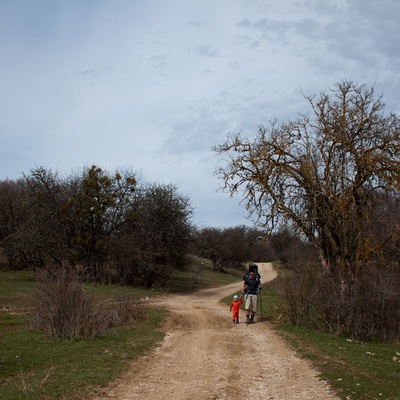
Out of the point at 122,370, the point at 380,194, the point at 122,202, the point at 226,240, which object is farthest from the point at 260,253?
the point at 122,370

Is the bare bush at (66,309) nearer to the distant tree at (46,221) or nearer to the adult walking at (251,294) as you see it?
the adult walking at (251,294)

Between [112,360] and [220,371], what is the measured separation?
94.4 inches

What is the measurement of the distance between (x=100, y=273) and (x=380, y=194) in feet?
64.0

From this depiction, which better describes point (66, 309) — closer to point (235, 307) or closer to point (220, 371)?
point (220, 371)

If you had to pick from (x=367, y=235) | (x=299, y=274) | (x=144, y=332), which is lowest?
(x=144, y=332)

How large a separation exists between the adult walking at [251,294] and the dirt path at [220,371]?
1.78 metres

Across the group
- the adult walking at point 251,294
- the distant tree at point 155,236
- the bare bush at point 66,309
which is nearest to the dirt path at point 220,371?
the adult walking at point 251,294

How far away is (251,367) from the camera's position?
10648 mm

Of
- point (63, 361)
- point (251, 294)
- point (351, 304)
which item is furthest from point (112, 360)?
point (251, 294)

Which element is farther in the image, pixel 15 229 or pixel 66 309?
pixel 15 229

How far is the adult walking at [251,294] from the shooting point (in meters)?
17.8

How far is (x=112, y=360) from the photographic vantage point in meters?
10.8

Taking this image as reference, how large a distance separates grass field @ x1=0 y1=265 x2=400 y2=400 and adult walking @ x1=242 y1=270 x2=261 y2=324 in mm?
899

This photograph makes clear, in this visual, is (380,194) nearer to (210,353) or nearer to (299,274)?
(299,274)
